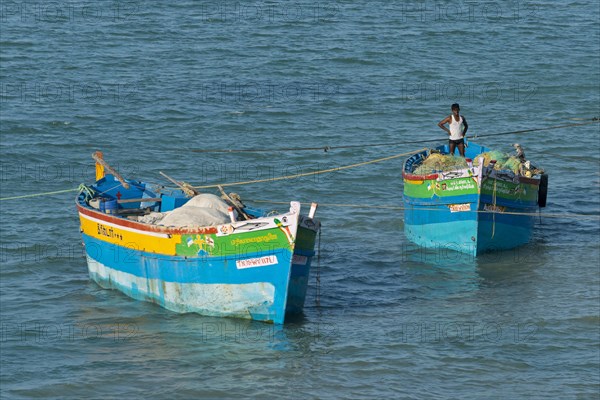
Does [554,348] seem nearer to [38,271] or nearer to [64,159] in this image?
[38,271]

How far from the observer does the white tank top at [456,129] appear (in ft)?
87.4

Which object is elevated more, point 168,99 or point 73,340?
point 168,99

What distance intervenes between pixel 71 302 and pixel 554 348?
9.10m

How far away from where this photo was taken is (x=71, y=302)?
2345cm

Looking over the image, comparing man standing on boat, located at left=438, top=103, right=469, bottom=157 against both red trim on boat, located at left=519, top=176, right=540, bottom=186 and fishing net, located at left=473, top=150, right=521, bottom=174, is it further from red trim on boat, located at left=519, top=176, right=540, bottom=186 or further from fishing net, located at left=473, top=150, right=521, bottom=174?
red trim on boat, located at left=519, top=176, right=540, bottom=186

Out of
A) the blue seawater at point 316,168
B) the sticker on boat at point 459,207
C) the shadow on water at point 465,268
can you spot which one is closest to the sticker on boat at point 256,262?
the blue seawater at point 316,168

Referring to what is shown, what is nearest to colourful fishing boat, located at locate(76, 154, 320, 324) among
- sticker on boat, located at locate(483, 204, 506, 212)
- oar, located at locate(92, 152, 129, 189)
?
oar, located at locate(92, 152, 129, 189)

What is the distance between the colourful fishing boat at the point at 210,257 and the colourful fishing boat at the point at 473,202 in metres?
4.58

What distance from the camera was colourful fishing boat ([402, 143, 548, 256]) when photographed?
24953 millimetres

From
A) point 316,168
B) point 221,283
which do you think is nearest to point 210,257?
point 221,283

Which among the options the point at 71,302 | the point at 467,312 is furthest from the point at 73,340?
the point at 467,312

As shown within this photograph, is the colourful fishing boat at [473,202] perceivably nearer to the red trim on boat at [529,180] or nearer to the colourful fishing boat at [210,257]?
the red trim on boat at [529,180]

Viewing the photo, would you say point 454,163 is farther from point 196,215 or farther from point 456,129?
point 196,215

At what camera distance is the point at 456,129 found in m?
26.7
